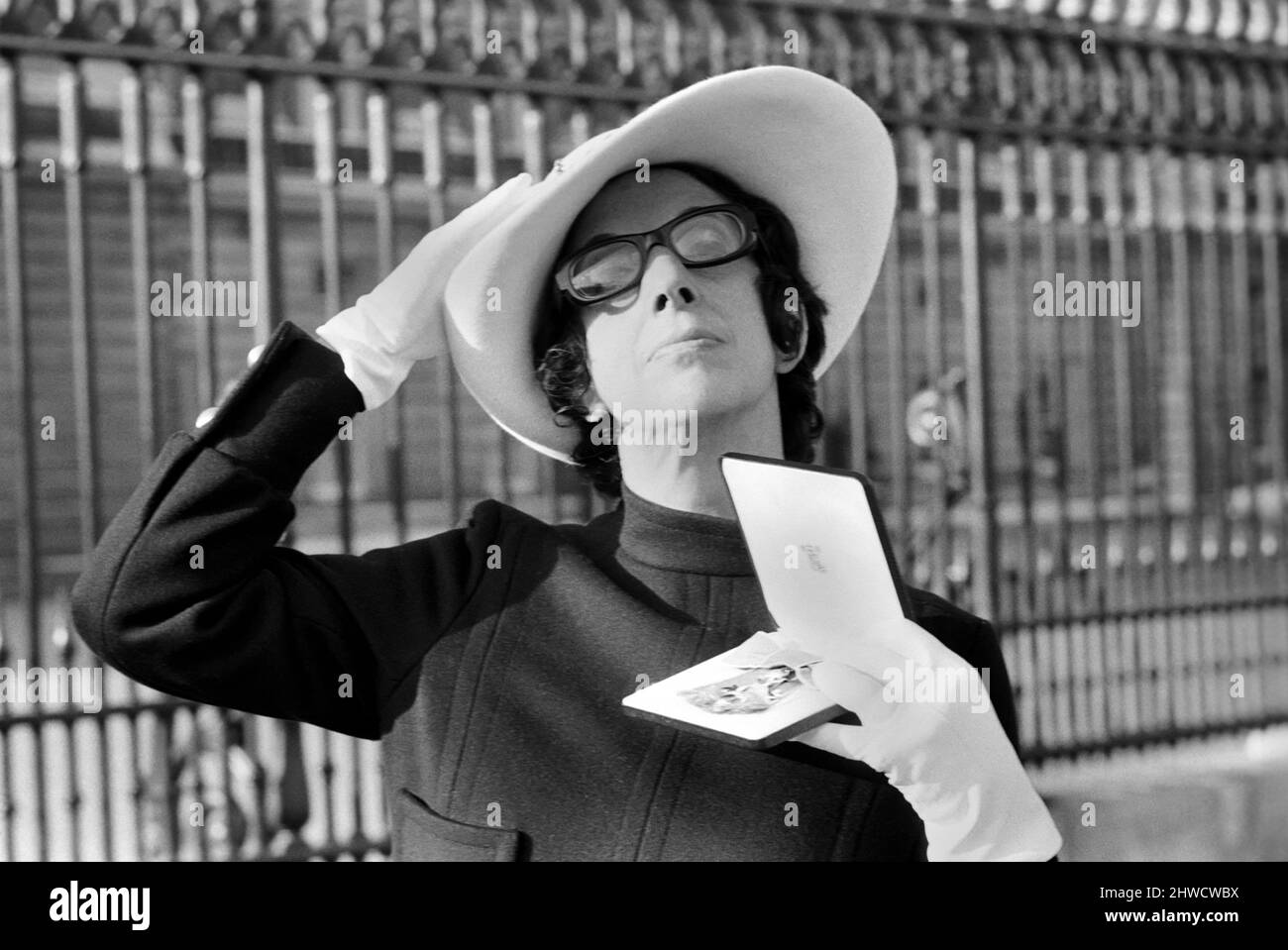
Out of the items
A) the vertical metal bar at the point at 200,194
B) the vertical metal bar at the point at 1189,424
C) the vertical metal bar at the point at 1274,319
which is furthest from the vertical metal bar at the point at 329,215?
the vertical metal bar at the point at 1274,319

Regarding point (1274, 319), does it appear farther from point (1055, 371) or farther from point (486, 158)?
point (486, 158)

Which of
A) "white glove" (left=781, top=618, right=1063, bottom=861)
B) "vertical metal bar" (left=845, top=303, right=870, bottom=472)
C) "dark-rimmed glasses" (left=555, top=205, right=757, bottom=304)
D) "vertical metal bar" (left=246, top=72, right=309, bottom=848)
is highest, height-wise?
"vertical metal bar" (left=246, top=72, right=309, bottom=848)

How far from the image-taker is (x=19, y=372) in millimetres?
3230

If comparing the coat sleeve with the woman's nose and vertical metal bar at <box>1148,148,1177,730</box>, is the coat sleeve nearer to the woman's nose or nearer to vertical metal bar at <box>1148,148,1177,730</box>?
the woman's nose

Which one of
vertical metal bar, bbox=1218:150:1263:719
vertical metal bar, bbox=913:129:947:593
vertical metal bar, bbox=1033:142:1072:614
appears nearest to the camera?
vertical metal bar, bbox=913:129:947:593

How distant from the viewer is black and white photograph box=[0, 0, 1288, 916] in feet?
5.03

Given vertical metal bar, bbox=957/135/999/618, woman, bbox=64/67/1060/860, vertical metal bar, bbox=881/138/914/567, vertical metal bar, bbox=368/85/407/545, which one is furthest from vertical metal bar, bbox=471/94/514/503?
woman, bbox=64/67/1060/860

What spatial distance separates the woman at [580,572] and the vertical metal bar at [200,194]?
67.1 inches

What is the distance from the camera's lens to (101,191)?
8367mm

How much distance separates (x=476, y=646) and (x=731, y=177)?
701 mm

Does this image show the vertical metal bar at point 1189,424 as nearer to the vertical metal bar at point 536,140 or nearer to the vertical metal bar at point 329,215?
the vertical metal bar at point 536,140
